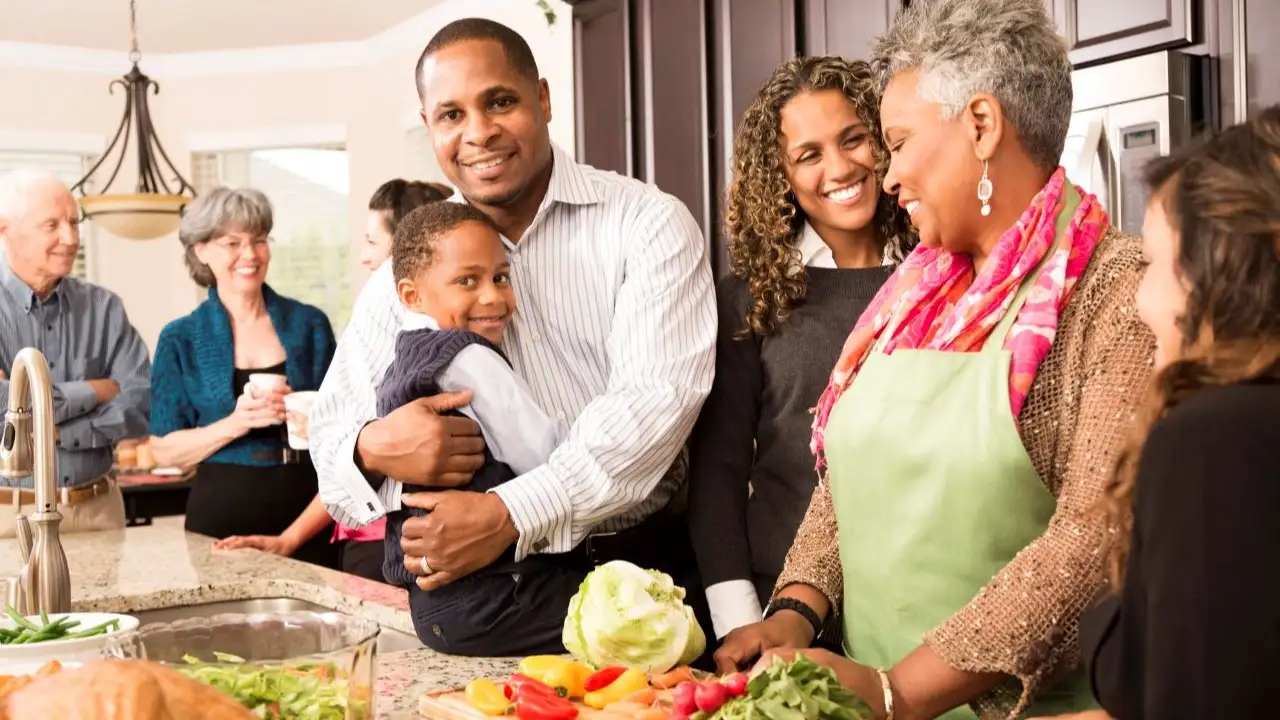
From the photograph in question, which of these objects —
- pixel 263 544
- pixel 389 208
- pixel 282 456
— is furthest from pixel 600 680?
pixel 389 208

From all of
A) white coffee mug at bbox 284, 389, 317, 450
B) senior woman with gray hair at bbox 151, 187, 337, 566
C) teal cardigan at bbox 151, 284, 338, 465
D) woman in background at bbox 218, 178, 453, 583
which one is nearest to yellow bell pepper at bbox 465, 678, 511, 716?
woman in background at bbox 218, 178, 453, 583

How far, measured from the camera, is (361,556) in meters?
2.98

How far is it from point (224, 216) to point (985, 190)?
262cm

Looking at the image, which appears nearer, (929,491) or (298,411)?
(929,491)

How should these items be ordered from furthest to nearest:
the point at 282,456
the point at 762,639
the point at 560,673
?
the point at 282,456
the point at 762,639
the point at 560,673

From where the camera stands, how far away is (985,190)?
141cm

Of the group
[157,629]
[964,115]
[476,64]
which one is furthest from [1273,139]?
[476,64]

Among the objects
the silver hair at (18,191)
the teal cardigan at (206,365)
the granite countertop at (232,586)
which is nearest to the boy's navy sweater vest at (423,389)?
the granite countertop at (232,586)

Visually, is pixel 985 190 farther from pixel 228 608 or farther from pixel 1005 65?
pixel 228 608

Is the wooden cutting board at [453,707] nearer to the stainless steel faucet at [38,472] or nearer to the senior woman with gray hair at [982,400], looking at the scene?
the senior woman with gray hair at [982,400]

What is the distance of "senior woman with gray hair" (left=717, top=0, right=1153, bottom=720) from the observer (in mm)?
1265

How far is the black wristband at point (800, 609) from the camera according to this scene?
5.28 feet

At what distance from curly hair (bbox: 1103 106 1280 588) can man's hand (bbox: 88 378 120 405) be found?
3134 millimetres

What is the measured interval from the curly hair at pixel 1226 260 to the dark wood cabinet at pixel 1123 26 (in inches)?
75.4
